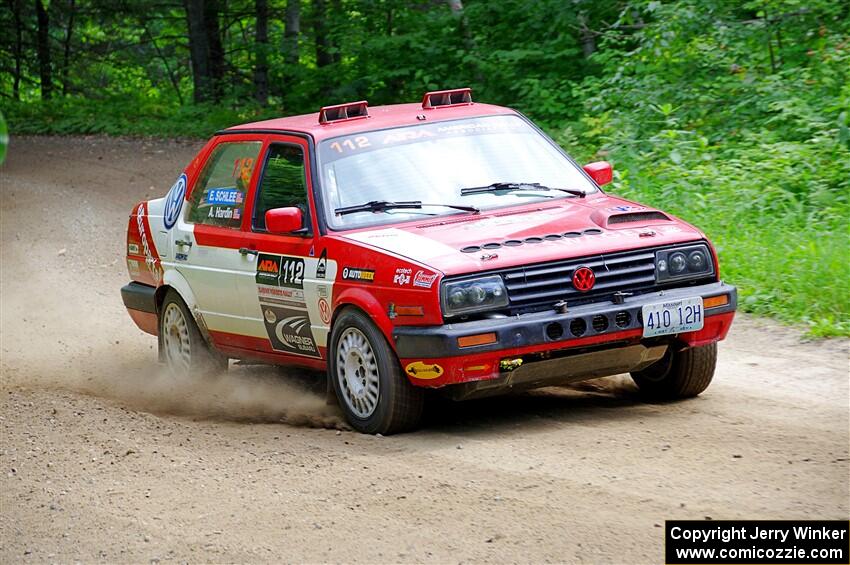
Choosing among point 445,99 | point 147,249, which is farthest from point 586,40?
point 147,249

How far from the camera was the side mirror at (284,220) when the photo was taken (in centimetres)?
711

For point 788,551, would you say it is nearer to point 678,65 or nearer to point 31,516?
point 31,516

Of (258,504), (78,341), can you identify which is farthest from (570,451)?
(78,341)

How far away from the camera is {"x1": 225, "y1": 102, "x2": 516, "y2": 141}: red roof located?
763cm

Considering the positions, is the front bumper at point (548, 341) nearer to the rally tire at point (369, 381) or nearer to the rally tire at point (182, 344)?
the rally tire at point (369, 381)

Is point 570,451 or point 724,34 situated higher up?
point 724,34

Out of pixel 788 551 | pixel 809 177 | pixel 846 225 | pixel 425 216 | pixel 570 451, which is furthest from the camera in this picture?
pixel 809 177

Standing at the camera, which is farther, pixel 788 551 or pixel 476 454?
pixel 476 454

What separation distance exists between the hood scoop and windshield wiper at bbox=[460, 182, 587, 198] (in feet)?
2.78

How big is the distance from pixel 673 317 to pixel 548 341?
28.8 inches

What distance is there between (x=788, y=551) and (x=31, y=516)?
3.31 meters

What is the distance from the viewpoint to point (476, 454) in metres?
6.09

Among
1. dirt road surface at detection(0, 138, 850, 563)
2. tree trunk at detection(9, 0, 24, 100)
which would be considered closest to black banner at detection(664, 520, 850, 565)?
dirt road surface at detection(0, 138, 850, 563)

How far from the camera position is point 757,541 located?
4617mm
